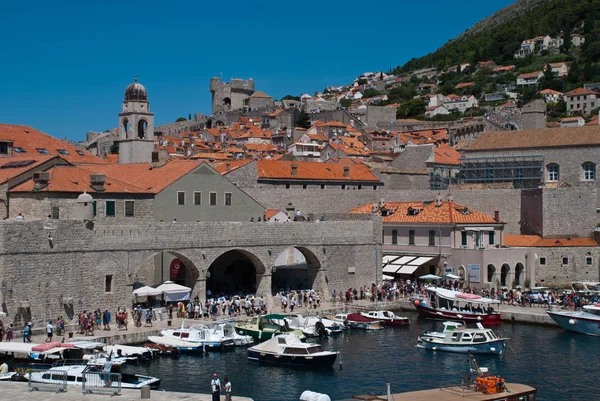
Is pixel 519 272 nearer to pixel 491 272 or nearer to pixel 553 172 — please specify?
pixel 491 272

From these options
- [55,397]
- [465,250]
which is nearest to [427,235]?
[465,250]

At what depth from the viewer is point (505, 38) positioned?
162 m

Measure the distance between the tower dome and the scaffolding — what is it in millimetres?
25433

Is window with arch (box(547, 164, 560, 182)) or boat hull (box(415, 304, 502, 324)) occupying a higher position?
window with arch (box(547, 164, 560, 182))

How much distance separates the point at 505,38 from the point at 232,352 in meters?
144

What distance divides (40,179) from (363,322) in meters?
15.1

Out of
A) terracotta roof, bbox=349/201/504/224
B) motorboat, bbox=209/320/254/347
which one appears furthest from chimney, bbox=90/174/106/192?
terracotta roof, bbox=349/201/504/224

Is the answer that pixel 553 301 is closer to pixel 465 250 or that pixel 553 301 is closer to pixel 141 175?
pixel 465 250

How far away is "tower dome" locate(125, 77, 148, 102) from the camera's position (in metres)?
46.6

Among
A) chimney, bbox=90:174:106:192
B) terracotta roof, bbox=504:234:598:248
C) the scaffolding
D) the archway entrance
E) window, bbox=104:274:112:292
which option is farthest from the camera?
the scaffolding

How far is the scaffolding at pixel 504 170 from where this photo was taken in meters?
57.0

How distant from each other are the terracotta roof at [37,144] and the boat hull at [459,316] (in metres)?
19.6

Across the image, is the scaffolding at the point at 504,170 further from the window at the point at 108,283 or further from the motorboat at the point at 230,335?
the window at the point at 108,283

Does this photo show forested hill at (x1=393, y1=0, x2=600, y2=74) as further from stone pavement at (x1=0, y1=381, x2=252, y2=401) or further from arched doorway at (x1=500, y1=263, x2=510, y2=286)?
stone pavement at (x1=0, y1=381, x2=252, y2=401)
